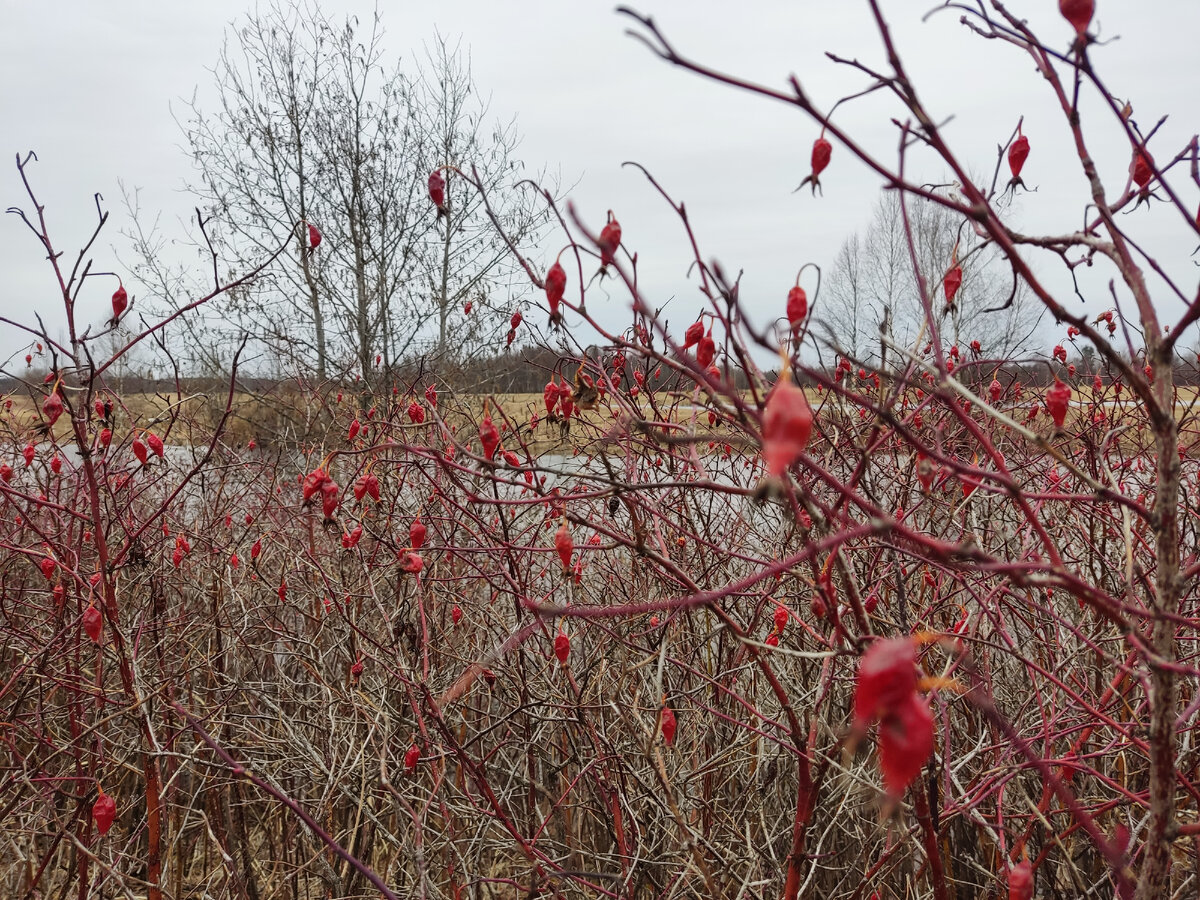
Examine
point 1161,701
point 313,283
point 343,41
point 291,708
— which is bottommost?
point 291,708

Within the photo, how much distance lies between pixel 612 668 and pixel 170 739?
1.55 meters

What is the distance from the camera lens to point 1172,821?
34.9 inches

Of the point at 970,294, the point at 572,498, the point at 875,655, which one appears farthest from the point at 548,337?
the point at 970,294

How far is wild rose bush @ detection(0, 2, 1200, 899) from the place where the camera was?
896mm

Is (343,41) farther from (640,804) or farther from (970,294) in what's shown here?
(970,294)

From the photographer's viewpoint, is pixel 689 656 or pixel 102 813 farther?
pixel 689 656

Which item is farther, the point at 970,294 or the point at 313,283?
the point at 970,294

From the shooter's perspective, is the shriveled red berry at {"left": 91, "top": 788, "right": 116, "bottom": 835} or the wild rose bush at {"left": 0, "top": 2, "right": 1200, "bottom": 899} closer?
the wild rose bush at {"left": 0, "top": 2, "right": 1200, "bottom": 899}

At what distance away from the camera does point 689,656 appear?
9.71 ft

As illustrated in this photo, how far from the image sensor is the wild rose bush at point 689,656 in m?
0.90

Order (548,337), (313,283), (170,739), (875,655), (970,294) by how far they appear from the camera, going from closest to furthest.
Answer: (875,655), (170,739), (548,337), (313,283), (970,294)

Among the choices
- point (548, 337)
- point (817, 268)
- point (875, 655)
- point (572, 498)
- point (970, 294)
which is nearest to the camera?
point (875, 655)

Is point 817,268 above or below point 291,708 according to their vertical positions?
above

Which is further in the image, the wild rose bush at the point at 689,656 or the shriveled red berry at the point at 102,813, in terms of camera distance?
the shriveled red berry at the point at 102,813
